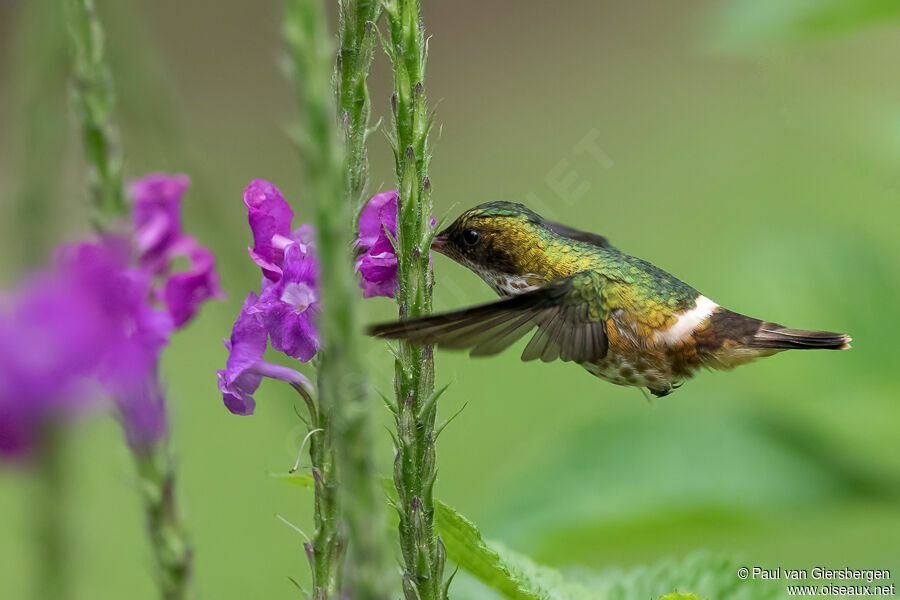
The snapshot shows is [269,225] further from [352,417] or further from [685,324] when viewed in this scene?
[685,324]

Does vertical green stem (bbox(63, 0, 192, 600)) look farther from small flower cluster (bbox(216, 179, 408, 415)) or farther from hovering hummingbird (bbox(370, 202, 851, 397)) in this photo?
hovering hummingbird (bbox(370, 202, 851, 397))

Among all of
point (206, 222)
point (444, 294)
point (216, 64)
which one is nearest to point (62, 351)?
point (206, 222)

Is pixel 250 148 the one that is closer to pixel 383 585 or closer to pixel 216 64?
pixel 216 64

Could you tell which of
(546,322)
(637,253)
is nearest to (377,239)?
(546,322)
